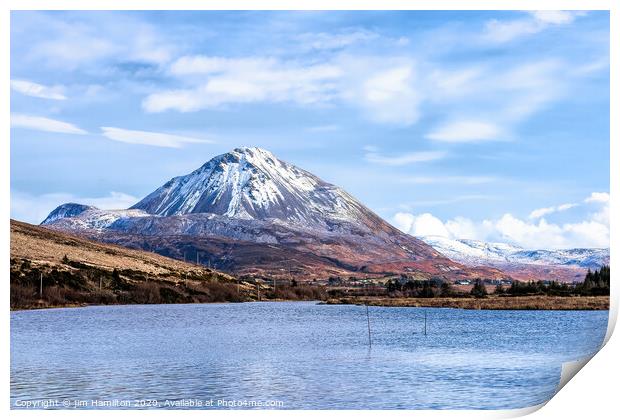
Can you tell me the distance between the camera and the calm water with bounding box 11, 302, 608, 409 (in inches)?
1305

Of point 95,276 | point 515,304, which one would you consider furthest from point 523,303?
point 95,276

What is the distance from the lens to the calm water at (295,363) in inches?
1305

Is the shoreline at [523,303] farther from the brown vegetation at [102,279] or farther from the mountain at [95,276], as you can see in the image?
the brown vegetation at [102,279]

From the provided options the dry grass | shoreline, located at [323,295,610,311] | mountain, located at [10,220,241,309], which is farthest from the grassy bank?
the dry grass

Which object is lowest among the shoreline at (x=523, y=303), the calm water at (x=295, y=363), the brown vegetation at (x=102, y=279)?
the calm water at (x=295, y=363)

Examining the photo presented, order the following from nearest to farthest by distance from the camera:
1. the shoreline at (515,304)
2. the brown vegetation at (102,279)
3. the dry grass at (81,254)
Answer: the shoreline at (515,304), the brown vegetation at (102,279), the dry grass at (81,254)

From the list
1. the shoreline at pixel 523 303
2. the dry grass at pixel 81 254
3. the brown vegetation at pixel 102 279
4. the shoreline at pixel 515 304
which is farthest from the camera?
the dry grass at pixel 81 254

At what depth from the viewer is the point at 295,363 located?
44.1 metres

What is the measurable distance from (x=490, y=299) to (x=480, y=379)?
86.4 metres

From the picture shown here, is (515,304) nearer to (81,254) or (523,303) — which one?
(523,303)

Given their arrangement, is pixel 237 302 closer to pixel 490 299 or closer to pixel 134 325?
pixel 490 299

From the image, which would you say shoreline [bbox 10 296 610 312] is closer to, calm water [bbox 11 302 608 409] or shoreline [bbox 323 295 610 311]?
shoreline [bbox 323 295 610 311]

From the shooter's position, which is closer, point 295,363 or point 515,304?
point 295,363

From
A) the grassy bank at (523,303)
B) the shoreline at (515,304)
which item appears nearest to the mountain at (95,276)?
the shoreline at (515,304)
